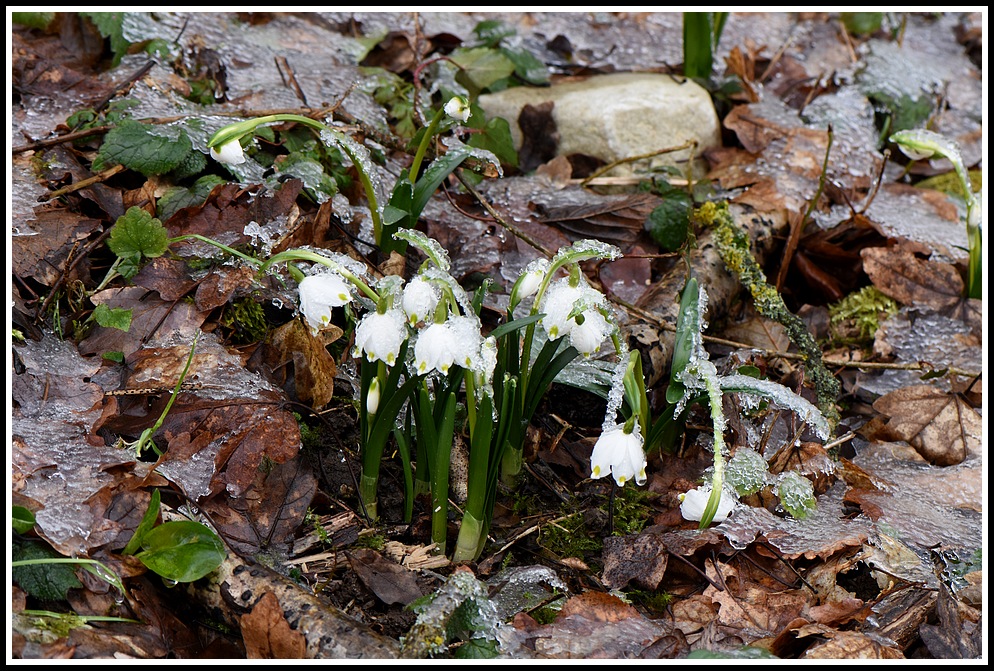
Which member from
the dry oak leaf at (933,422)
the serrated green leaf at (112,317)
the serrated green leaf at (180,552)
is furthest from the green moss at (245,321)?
the dry oak leaf at (933,422)

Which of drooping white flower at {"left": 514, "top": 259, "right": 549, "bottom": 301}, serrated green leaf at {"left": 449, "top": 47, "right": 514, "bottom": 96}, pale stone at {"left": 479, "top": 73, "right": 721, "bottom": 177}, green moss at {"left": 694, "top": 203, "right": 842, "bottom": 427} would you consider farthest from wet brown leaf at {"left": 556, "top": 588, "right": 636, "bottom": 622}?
serrated green leaf at {"left": 449, "top": 47, "right": 514, "bottom": 96}

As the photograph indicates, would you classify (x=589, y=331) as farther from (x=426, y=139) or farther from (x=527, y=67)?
(x=527, y=67)

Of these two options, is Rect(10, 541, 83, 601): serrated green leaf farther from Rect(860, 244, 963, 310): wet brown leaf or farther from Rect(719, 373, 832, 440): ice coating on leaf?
Rect(860, 244, 963, 310): wet brown leaf

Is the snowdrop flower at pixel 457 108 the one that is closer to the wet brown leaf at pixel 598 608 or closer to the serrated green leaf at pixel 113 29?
the wet brown leaf at pixel 598 608

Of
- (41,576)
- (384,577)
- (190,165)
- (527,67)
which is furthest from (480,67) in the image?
(41,576)

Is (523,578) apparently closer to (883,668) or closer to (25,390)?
(883,668)

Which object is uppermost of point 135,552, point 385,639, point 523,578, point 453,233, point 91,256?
point 91,256

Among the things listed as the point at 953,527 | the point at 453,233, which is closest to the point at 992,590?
the point at 953,527
